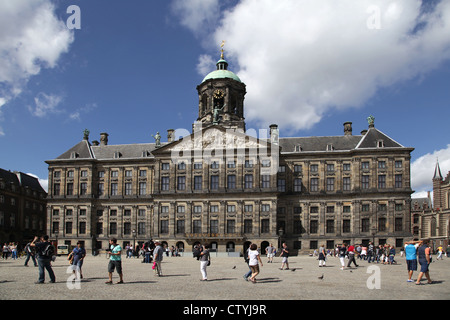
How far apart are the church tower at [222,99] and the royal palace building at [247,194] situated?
14.1 inches

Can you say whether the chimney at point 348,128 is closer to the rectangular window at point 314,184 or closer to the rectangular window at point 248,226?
the rectangular window at point 314,184

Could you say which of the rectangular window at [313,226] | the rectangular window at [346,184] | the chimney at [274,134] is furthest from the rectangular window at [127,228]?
the rectangular window at [346,184]

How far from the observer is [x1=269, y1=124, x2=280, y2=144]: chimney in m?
70.4

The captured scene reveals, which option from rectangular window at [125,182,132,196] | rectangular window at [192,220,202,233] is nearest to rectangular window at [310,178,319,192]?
rectangular window at [192,220,202,233]

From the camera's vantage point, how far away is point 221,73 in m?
74.9

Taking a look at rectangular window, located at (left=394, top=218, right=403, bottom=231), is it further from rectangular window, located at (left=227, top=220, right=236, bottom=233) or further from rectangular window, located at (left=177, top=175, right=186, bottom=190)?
rectangular window, located at (left=177, top=175, right=186, bottom=190)

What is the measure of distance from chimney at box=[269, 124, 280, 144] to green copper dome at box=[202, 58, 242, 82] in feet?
34.4

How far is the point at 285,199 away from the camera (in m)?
68.0

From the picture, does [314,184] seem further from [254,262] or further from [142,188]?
[254,262]

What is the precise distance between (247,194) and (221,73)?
74.3 ft

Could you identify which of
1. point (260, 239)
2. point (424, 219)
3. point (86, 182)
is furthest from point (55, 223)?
point (424, 219)

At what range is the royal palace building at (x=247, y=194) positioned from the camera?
64.6 metres

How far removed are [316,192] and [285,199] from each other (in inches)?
193
